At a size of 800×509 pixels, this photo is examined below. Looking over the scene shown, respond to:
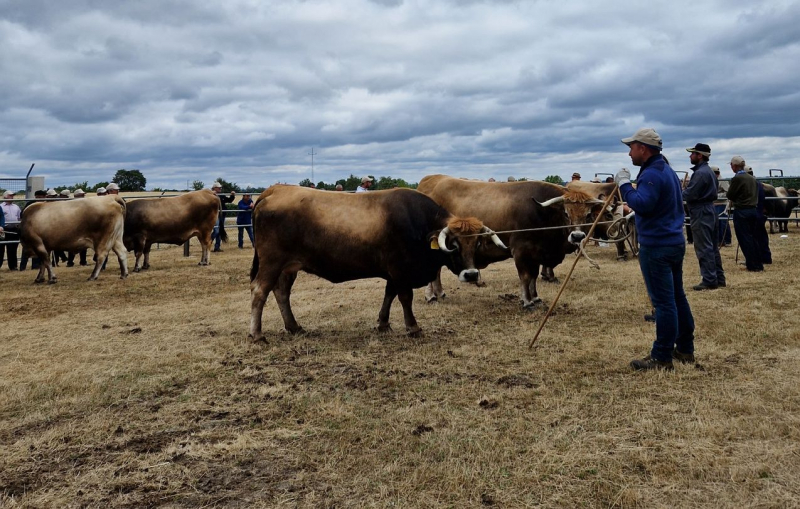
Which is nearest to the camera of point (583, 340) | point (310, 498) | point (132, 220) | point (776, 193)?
point (310, 498)

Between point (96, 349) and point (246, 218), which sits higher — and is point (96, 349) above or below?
below

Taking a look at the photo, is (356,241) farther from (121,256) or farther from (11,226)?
(11,226)

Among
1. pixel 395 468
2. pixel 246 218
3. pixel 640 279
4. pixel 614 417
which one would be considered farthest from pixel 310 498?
pixel 246 218

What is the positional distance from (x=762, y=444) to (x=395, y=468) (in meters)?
2.42

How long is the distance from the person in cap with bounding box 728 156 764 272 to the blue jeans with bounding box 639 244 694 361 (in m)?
6.70

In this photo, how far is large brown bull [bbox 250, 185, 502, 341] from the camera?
6867 millimetres

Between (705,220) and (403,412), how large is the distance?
7.32m

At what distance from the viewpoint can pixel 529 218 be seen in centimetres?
879

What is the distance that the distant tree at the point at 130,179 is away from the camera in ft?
157

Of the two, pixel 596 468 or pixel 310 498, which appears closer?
pixel 310 498

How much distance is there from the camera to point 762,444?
12.2 ft

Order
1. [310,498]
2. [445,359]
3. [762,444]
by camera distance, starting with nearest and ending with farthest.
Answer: [310,498] → [762,444] → [445,359]

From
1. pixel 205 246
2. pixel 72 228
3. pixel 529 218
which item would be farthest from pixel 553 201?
pixel 72 228

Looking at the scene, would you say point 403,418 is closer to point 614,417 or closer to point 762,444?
point 614,417
